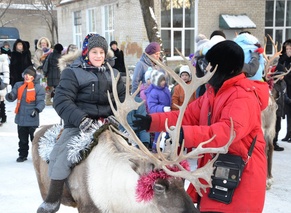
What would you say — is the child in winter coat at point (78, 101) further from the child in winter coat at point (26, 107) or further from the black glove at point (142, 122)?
the child in winter coat at point (26, 107)

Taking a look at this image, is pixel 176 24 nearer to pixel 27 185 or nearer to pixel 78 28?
pixel 78 28

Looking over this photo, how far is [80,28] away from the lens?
21.9 meters

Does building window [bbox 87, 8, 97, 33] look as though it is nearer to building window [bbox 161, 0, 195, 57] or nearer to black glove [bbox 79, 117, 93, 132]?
building window [bbox 161, 0, 195, 57]

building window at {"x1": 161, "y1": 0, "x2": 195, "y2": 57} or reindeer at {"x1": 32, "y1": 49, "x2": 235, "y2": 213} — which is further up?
building window at {"x1": 161, "y1": 0, "x2": 195, "y2": 57}

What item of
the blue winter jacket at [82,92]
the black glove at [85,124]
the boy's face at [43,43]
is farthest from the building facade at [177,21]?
the black glove at [85,124]

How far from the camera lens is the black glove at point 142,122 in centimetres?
279

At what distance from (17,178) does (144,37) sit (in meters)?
11.5

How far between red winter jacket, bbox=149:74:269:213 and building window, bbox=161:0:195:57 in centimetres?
1429

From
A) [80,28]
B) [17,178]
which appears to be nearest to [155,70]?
[17,178]

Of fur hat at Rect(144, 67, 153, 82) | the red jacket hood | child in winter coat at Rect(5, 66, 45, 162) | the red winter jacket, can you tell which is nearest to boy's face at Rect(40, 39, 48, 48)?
child in winter coat at Rect(5, 66, 45, 162)

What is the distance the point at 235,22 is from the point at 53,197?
47.9ft

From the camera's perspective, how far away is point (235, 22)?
54.2 feet

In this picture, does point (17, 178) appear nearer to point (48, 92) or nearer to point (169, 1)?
point (48, 92)

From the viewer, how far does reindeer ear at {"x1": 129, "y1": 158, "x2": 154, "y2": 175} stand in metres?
2.69
